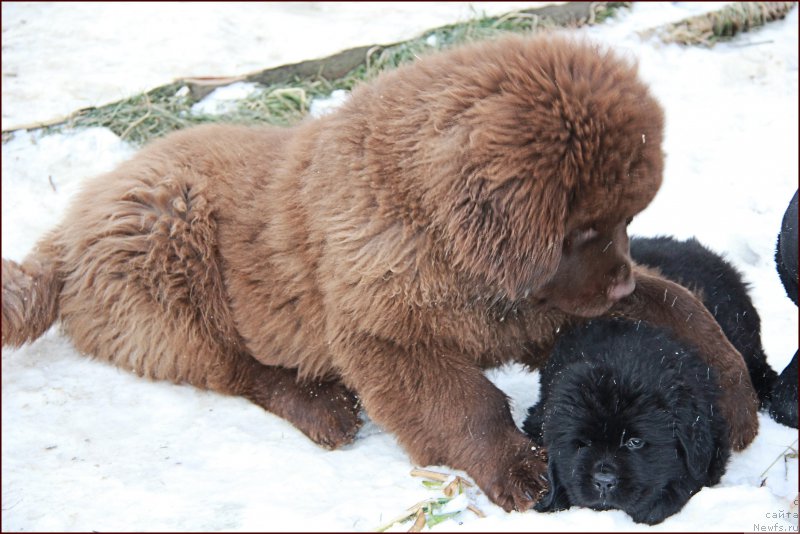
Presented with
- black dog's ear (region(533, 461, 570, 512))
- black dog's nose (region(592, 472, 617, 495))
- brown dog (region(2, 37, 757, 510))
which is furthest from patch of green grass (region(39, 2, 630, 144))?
black dog's nose (region(592, 472, 617, 495))

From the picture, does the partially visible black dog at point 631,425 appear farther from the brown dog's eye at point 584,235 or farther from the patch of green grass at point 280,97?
the patch of green grass at point 280,97

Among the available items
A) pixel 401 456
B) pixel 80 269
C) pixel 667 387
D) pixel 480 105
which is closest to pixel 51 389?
pixel 80 269

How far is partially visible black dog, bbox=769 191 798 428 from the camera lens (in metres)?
3.41

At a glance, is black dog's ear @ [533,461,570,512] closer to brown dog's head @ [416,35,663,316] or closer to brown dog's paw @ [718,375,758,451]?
brown dog's head @ [416,35,663,316]

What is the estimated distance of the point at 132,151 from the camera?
582cm

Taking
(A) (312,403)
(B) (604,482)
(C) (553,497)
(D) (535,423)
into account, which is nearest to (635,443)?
(B) (604,482)

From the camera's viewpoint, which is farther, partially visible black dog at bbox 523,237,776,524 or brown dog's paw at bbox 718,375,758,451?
brown dog's paw at bbox 718,375,758,451

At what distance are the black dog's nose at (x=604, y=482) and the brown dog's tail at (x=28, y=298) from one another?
8.44 feet

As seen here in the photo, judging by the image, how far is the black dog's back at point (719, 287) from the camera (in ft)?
12.9

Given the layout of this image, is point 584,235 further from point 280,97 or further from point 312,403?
point 280,97

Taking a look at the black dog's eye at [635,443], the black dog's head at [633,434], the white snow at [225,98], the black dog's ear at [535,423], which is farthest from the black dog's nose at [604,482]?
the white snow at [225,98]

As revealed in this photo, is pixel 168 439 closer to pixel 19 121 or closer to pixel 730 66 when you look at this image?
pixel 19 121

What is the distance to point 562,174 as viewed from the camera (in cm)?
296

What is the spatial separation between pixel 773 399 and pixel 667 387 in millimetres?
890
